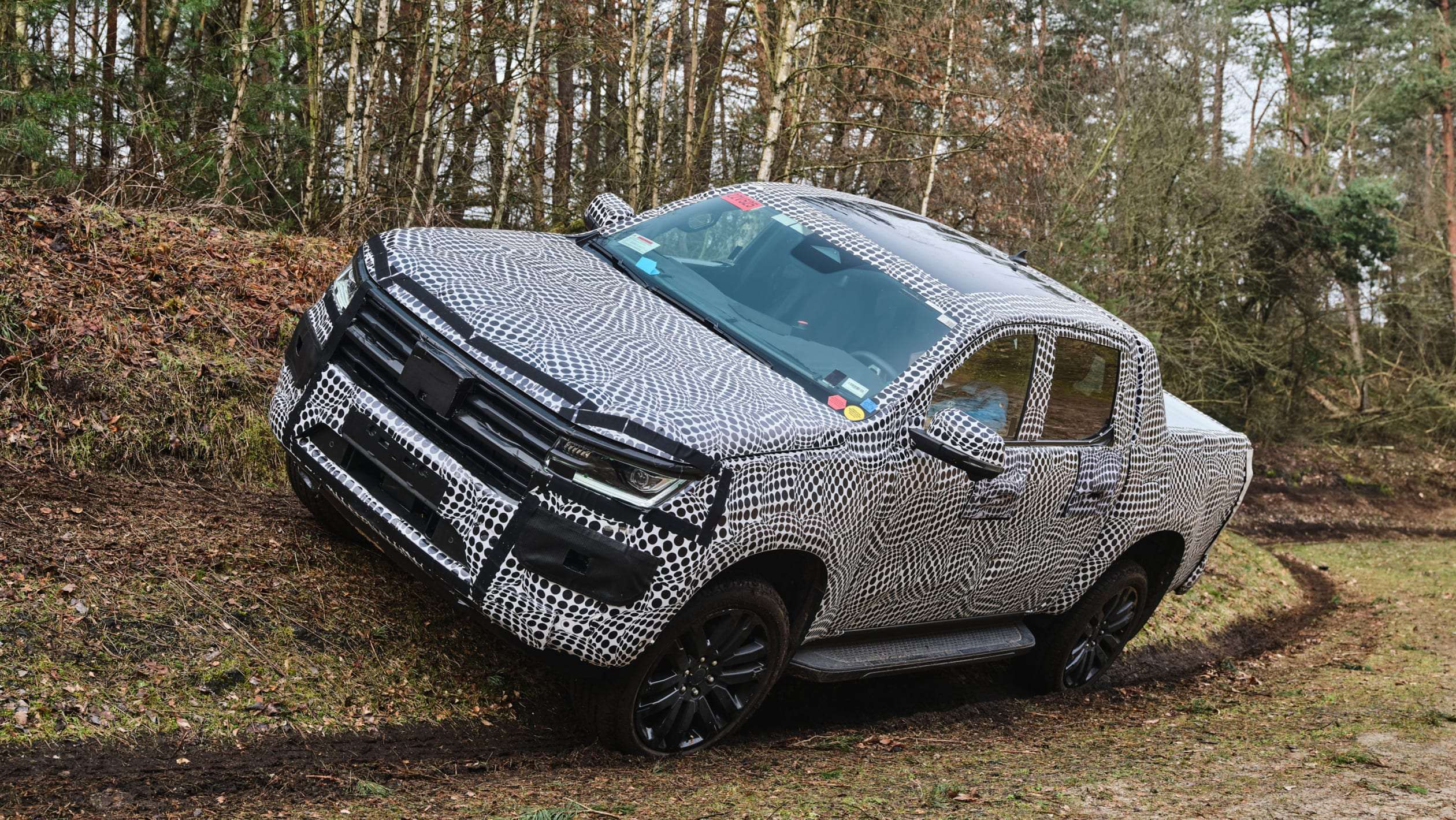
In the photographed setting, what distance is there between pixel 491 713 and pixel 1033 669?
3.26 meters

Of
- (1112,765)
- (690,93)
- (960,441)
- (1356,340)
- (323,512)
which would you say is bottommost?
(1356,340)

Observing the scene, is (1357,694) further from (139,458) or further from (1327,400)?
(1327,400)

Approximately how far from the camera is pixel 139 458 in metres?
6.49

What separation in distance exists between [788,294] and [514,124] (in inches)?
394

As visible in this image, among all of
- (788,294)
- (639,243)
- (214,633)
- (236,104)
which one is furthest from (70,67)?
(788,294)

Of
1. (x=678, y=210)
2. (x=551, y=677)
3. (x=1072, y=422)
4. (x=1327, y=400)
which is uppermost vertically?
(x=678, y=210)

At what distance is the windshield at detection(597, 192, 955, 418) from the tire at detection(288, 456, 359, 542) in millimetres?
1701

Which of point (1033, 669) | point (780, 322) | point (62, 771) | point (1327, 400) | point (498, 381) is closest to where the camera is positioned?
point (62, 771)

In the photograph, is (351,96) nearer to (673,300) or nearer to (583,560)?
(673,300)

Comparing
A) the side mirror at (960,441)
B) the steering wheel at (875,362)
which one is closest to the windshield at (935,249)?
the steering wheel at (875,362)

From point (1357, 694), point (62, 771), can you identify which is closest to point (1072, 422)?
point (1357, 694)

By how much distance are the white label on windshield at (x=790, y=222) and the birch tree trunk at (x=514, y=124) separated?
28.3 feet

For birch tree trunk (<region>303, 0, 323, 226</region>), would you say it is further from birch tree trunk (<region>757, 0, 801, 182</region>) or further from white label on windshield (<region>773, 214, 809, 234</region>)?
white label on windshield (<region>773, 214, 809, 234</region>)

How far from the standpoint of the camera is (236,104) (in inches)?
414
